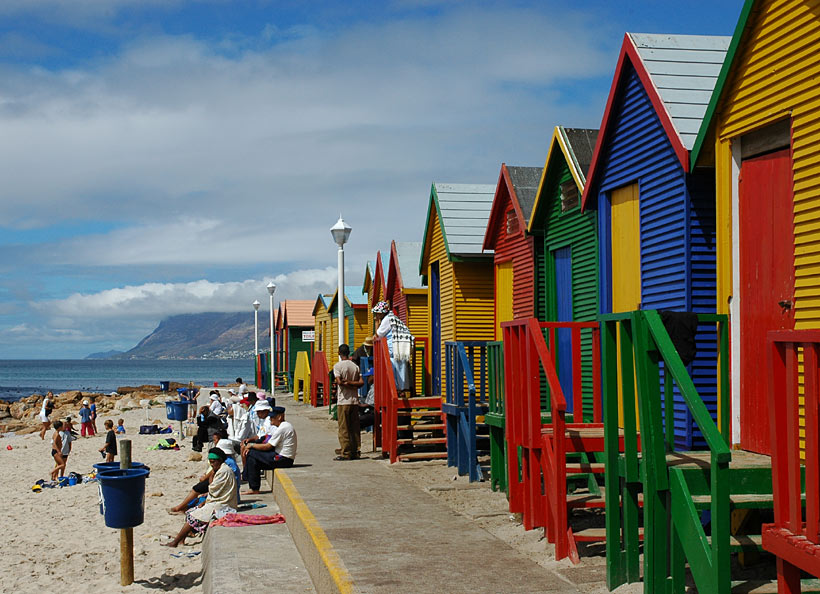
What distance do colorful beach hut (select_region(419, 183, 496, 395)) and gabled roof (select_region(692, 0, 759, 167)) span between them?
9.35 m

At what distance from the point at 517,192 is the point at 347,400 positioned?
4.52 metres

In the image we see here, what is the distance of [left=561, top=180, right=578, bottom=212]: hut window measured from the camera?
1299cm

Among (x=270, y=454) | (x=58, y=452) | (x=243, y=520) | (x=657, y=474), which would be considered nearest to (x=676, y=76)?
(x=657, y=474)

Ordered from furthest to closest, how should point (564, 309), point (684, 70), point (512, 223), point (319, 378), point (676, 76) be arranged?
point (319, 378), point (512, 223), point (564, 309), point (684, 70), point (676, 76)

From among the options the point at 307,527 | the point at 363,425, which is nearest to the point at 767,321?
the point at 307,527

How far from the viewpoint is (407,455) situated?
14992mm

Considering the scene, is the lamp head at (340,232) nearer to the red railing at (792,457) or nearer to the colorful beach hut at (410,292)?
the colorful beach hut at (410,292)

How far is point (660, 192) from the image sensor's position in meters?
9.73

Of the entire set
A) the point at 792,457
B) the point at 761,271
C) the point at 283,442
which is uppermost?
the point at 761,271

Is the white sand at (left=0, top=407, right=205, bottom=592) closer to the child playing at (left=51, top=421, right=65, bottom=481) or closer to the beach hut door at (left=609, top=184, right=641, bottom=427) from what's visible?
the child playing at (left=51, top=421, right=65, bottom=481)

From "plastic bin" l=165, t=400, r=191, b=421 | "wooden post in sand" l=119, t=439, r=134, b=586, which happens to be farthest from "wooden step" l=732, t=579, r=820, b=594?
"plastic bin" l=165, t=400, r=191, b=421

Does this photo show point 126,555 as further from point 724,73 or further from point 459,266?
point 459,266

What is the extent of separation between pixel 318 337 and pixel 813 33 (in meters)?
34.9

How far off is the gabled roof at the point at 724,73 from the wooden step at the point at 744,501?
3.87 metres
